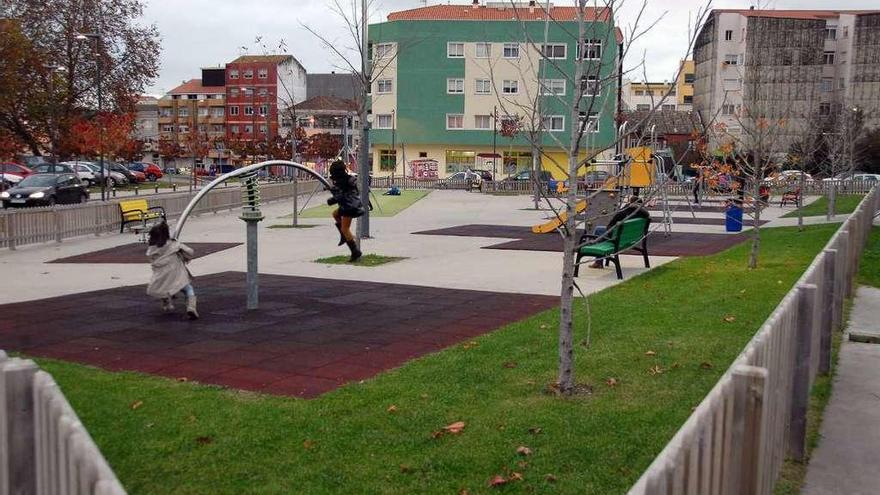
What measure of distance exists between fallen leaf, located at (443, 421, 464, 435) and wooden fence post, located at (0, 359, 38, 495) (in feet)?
8.89

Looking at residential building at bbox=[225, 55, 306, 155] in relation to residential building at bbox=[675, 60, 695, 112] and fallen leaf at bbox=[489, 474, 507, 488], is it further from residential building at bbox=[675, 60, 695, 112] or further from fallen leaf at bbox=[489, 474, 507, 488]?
fallen leaf at bbox=[489, 474, 507, 488]

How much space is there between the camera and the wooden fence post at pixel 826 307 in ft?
21.9

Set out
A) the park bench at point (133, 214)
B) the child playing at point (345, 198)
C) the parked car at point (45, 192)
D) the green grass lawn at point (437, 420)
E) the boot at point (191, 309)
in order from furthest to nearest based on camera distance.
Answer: the parked car at point (45, 192) → the park bench at point (133, 214) → the child playing at point (345, 198) → the boot at point (191, 309) → the green grass lawn at point (437, 420)

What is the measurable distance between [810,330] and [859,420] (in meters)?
1.23

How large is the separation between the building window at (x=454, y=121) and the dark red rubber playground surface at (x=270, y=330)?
63.1 m

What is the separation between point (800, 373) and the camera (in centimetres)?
518

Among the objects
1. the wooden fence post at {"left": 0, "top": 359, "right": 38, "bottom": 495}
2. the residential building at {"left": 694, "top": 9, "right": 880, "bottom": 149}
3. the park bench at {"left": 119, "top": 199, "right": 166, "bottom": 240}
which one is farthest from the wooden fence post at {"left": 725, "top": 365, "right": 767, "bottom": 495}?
the residential building at {"left": 694, "top": 9, "right": 880, "bottom": 149}

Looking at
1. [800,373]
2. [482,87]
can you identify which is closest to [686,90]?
[482,87]

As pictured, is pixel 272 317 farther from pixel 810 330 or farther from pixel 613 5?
pixel 810 330

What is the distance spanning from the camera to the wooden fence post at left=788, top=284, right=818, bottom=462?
512 centimetres

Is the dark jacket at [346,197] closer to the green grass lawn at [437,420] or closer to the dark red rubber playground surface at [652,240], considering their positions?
the dark red rubber playground surface at [652,240]

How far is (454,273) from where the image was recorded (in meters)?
14.5

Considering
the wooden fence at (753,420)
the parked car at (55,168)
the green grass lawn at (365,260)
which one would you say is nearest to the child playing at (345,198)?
the green grass lawn at (365,260)

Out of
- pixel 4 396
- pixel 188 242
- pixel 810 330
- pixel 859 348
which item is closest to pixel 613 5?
pixel 810 330
